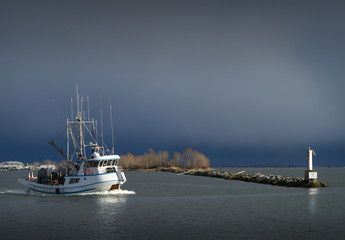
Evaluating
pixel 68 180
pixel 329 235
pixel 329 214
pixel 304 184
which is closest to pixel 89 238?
pixel 329 235

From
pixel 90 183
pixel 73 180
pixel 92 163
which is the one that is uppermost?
pixel 92 163

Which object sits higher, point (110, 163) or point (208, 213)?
point (110, 163)

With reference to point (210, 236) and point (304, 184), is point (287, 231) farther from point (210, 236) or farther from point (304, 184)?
point (304, 184)

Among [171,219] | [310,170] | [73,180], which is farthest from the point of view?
[310,170]

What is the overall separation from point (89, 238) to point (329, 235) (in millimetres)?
20787

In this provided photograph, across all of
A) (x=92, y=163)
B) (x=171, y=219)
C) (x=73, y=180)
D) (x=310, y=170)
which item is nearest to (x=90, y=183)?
(x=92, y=163)

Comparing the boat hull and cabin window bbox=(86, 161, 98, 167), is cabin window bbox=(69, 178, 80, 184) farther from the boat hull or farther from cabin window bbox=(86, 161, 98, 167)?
cabin window bbox=(86, 161, 98, 167)

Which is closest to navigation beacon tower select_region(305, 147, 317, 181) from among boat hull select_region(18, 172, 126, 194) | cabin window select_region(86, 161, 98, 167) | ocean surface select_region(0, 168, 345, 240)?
ocean surface select_region(0, 168, 345, 240)

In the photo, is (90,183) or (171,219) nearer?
(171,219)

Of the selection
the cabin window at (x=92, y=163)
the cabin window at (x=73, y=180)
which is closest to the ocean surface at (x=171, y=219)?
the cabin window at (x=73, y=180)

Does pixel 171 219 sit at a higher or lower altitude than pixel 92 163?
lower

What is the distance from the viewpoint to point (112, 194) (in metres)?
71.5

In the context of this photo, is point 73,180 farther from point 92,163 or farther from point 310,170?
point 310,170

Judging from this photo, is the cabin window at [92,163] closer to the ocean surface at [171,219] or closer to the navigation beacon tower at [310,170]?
the ocean surface at [171,219]
